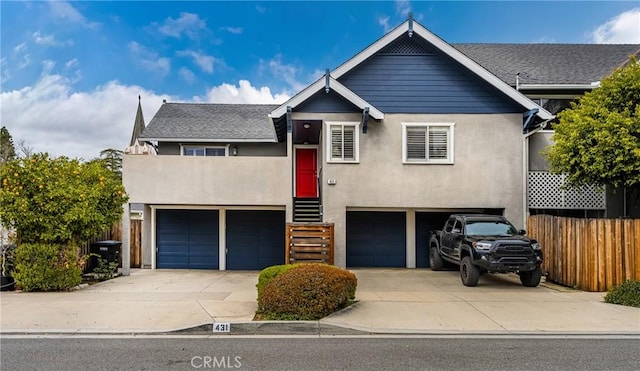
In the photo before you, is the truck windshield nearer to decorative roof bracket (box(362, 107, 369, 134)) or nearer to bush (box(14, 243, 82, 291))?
decorative roof bracket (box(362, 107, 369, 134))

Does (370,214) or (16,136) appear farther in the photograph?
(16,136)

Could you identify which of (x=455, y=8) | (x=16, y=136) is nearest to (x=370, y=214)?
(x=455, y=8)

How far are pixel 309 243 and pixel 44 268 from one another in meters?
6.77

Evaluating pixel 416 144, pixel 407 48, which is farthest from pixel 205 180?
pixel 407 48

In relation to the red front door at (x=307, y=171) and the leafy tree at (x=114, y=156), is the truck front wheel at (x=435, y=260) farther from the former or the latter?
the leafy tree at (x=114, y=156)

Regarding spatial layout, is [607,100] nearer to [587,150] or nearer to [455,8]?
[587,150]

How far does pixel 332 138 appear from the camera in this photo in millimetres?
13211

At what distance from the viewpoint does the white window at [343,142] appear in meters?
13.1

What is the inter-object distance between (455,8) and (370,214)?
33.4ft

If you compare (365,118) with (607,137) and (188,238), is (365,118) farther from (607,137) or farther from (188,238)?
(188,238)

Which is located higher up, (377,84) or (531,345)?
(377,84)

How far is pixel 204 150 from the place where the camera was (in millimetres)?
17062

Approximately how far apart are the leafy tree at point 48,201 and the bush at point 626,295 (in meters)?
12.6

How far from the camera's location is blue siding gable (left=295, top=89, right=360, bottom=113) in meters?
13.1
